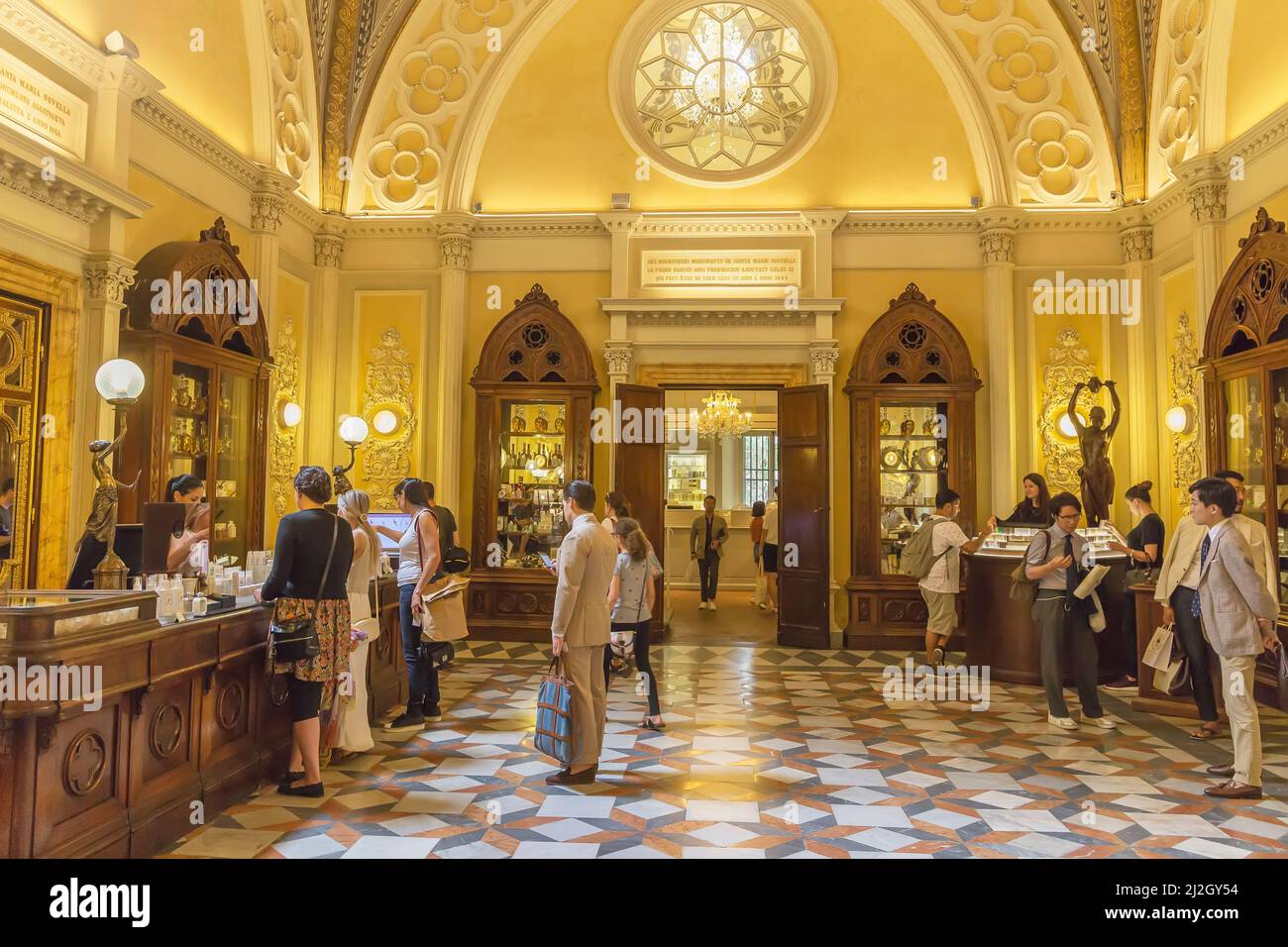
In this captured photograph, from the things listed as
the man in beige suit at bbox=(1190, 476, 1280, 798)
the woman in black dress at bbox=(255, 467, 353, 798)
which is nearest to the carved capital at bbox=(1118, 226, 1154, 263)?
the man in beige suit at bbox=(1190, 476, 1280, 798)

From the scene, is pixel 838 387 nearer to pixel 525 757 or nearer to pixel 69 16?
pixel 525 757

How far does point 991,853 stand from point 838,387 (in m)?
6.57

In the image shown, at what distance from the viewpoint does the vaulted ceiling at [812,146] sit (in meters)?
9.50

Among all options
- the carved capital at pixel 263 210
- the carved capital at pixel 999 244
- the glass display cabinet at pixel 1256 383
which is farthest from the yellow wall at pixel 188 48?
the glass display cabinet at pixel 1256 383

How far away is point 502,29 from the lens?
33.4ft

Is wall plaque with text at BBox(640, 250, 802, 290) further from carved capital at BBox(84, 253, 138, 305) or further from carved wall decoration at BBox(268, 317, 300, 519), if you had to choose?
carved capital at BBox(84, 253, 138, 305)

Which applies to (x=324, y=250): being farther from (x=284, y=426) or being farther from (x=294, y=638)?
(x=294, y=638)

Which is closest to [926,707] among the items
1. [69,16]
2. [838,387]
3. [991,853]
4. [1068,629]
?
[1068,629]

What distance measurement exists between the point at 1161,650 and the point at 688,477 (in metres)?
10.4

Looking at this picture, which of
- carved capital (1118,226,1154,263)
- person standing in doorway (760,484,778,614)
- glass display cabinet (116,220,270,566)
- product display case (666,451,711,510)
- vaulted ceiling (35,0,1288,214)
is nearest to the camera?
glass display cabinet (116,220,270,566)

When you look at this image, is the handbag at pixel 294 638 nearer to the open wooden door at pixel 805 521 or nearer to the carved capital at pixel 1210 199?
the open wooden door at pixel 805 521

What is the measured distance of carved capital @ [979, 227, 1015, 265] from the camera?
31.4 ft

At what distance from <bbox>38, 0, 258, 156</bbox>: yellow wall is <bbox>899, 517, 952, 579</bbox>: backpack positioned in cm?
753

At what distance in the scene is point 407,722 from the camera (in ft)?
19.7
